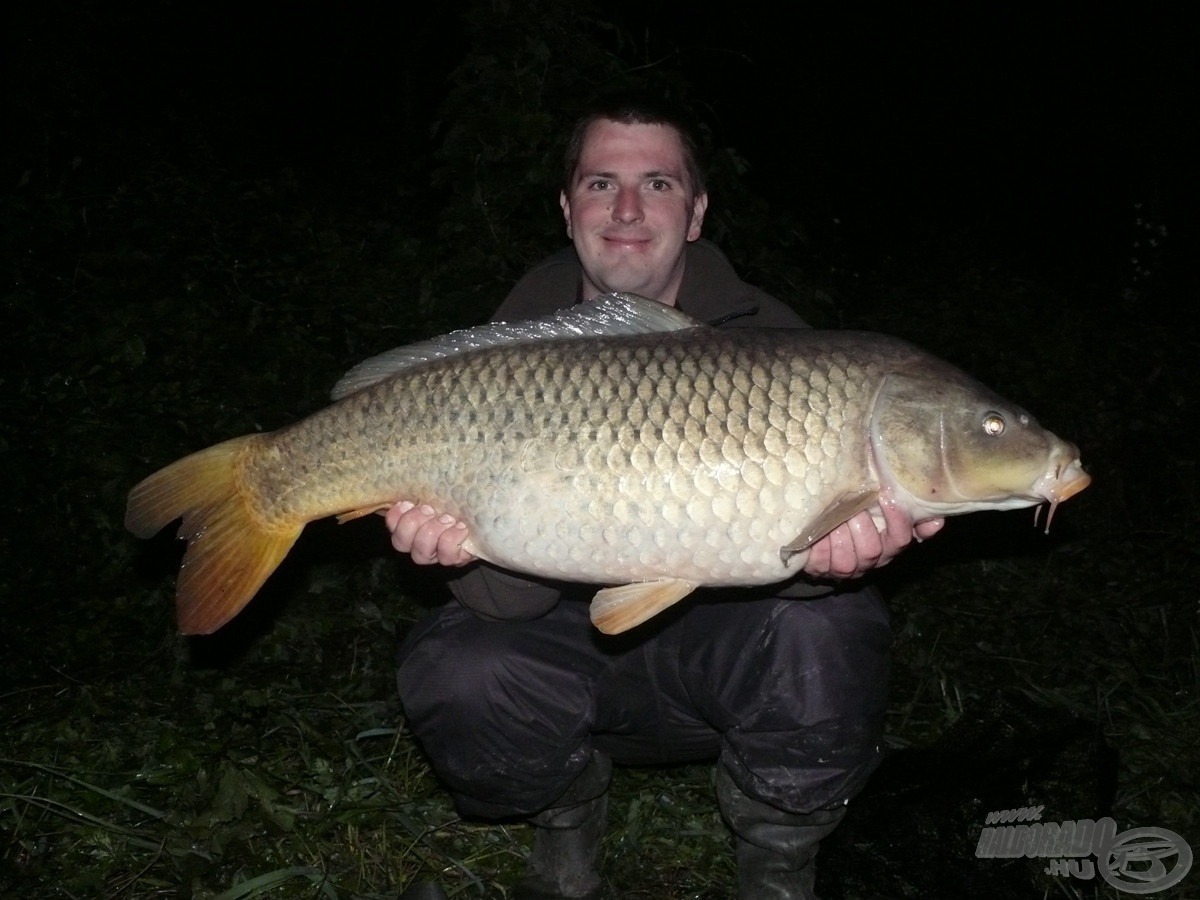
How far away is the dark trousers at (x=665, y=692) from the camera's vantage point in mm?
1818

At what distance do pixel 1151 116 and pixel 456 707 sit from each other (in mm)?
6819

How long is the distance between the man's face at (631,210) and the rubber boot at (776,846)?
110cm

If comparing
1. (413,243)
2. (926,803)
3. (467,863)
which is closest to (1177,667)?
(926,803)

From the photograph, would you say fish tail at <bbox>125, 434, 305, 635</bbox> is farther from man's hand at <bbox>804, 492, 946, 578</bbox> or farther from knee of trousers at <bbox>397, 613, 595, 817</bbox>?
man's hand at <bbox>804, 492, 946, 578</bbox>

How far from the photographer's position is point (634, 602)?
165cm

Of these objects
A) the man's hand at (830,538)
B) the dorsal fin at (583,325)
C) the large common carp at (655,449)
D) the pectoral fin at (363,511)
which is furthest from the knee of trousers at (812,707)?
the pectoral fin at (363,511)

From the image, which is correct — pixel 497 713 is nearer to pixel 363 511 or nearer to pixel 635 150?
pixel 363 511

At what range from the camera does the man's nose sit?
7.22ft

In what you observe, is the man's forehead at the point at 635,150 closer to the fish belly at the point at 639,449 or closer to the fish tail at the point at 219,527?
the fish belly at the point at 639,449

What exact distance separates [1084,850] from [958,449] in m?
0.85

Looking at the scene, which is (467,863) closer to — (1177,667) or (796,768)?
(796,768)

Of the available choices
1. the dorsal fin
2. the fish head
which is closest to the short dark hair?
the dorsal fin

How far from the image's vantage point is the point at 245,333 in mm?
3611

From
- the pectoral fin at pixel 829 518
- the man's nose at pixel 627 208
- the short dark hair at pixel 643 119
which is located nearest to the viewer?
the pectoral fin at pixel 829 518
